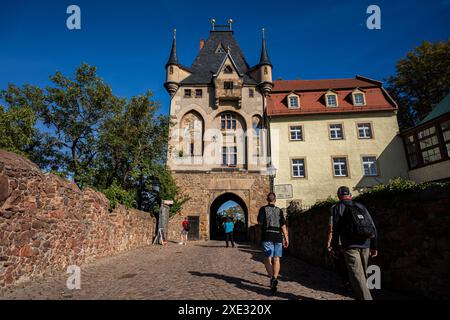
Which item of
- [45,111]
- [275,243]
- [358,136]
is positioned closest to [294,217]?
[275,243]

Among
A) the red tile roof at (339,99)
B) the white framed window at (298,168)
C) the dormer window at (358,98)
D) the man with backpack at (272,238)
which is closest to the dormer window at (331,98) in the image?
the red tile roof at (339,99)

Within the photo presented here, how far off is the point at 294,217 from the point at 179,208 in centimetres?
1295

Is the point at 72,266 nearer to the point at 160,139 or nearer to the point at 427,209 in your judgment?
the point at 427,209

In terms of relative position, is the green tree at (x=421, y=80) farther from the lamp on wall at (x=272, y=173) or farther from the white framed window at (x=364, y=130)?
the lamp on wall at (x=272, y=173)

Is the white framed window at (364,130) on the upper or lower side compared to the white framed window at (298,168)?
upper

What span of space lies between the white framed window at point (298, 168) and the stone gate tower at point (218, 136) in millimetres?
2359

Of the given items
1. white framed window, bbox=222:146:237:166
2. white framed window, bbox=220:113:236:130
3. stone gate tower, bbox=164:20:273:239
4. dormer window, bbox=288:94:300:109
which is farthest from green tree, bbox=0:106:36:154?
dormer window, bbox=288:94:300:109

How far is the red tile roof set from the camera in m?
23.1

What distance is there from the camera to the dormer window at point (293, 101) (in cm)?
2427

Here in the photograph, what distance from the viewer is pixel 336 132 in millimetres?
23031

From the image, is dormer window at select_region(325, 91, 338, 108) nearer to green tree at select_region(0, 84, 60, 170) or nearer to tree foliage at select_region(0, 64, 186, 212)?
tree foliage at select_region(0, 64, 186, 212)

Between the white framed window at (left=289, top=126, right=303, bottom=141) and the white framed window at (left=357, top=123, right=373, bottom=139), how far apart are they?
484 centimetres

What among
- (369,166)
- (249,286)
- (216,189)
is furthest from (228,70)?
(249,286)
